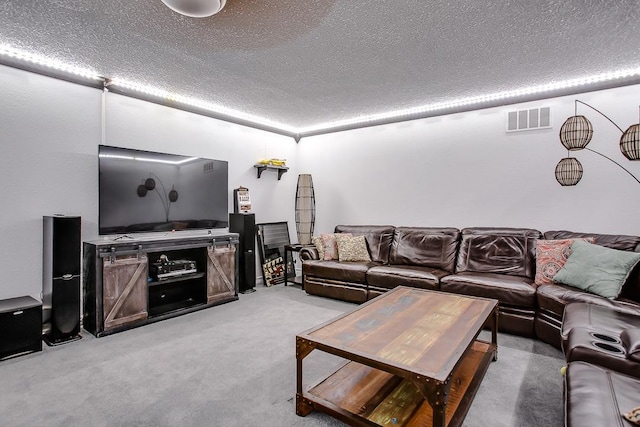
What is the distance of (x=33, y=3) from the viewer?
217cm

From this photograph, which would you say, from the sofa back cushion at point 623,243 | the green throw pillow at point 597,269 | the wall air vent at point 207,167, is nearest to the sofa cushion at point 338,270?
the wall air vent at point 207,167

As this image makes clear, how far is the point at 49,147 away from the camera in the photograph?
10.5 feet

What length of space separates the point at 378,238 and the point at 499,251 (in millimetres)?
1567

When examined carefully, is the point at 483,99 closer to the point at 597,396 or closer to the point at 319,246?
the point at 319,246

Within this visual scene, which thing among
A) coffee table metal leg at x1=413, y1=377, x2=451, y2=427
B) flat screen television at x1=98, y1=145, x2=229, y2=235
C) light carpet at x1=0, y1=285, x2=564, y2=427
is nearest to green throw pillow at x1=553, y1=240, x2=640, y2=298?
light carpet at x1=0, y1=285, x2=564, y2=427

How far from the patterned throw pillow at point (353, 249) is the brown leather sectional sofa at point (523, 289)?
12 centimetres

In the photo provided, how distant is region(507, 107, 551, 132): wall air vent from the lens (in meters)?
3.83

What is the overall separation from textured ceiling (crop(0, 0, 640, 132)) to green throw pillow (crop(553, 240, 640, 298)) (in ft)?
5.88

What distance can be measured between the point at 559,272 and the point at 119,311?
4334 millimetres

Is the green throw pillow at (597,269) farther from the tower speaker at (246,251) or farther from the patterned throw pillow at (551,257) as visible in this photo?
the tower speaker at (246,251)

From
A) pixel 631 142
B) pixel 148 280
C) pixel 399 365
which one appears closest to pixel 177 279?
pixel 148 280

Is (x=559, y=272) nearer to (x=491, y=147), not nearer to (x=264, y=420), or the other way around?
(x=491, y=147)

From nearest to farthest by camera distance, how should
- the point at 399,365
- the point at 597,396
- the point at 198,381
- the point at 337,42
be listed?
the point at 597,396 < the point at 399,365 < the point at 198,381 < the point at 337,42

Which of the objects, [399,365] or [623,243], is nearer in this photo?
[399,365]
